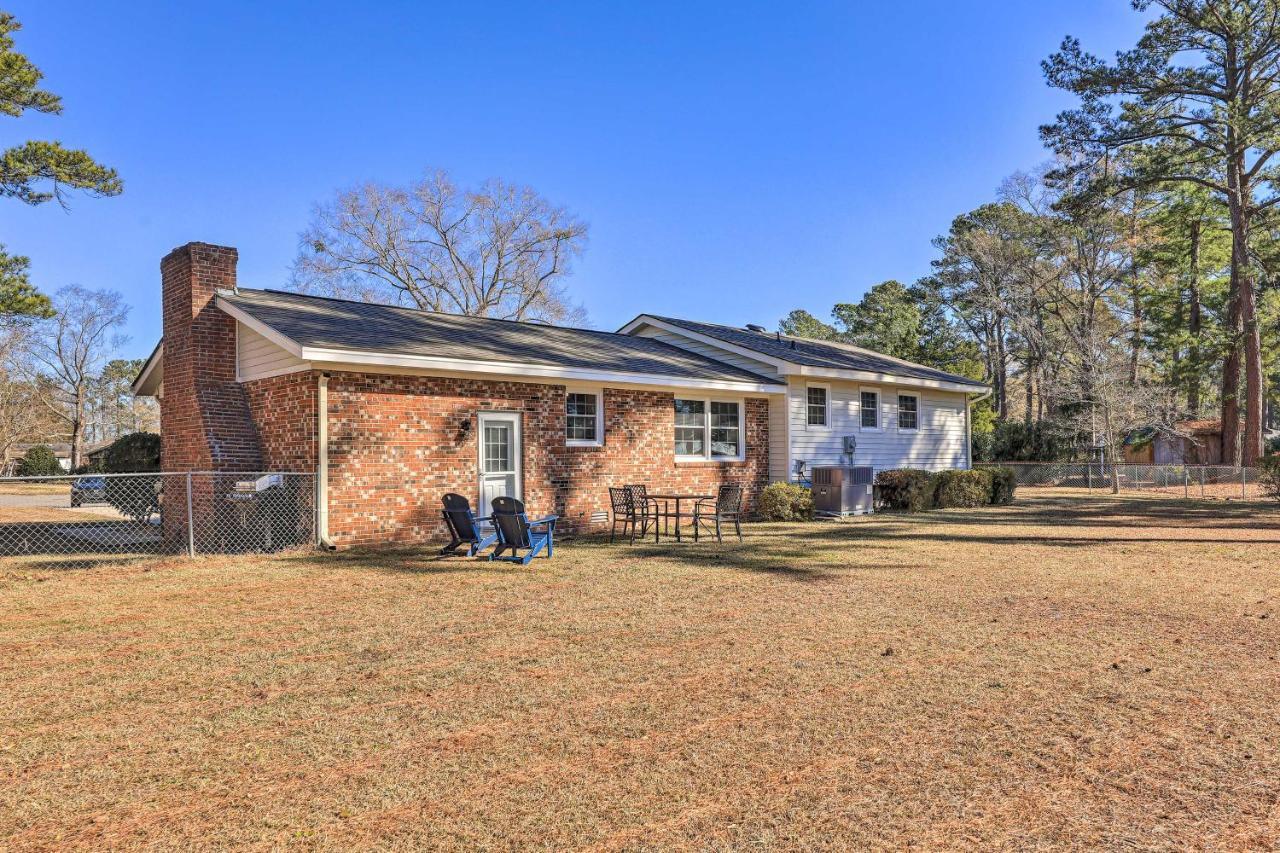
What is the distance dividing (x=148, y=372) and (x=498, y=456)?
7881 mm

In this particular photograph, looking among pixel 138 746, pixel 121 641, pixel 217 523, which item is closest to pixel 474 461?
pixel 217 523

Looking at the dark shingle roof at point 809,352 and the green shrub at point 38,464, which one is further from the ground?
the dark shingle roof at point 809,352

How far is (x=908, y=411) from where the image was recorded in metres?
21.5

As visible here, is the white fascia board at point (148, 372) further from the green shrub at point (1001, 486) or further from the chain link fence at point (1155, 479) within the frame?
the chain link fence at point (1155, 479)

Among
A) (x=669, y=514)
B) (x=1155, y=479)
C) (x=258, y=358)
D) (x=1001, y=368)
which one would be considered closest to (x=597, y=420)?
(x=669, y=514)

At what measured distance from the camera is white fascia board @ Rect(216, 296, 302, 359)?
11250 mm

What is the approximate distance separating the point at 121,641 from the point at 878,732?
5.82 m

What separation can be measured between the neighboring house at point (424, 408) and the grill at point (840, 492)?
916 mm

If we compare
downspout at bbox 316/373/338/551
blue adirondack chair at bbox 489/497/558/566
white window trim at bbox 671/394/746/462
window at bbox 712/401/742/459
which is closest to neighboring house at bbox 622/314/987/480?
white window trim at bbox 671/394/746/462

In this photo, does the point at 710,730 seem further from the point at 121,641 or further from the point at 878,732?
the point at 121,641

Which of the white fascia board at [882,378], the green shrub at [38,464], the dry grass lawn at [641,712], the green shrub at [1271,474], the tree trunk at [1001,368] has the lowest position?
the dry grass lawn at [641,712]

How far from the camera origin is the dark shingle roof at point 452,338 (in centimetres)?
1235

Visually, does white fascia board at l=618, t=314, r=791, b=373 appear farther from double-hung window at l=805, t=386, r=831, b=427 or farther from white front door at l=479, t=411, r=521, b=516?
white front door at l=479, t=411, r=521, b=516

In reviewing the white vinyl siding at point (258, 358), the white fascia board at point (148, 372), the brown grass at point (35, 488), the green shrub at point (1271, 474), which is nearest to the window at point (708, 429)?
the white vinyl siding at point (258, 358)
